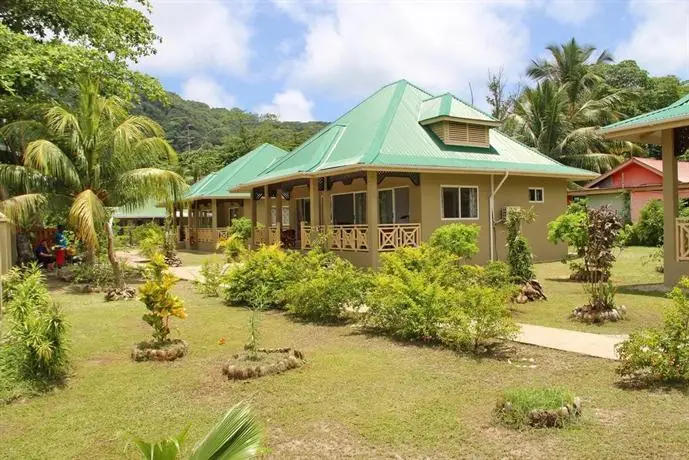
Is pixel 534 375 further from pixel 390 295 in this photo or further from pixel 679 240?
pixel 679 240

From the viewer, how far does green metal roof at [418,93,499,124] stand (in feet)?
57.5

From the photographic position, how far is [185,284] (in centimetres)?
1569

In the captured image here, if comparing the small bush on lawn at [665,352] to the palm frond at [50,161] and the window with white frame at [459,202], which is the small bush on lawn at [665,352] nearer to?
the window with white frame at [459,202]

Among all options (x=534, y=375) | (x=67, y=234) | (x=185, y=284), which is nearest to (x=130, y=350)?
(x=534, y=375)

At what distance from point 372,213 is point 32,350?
1036cm

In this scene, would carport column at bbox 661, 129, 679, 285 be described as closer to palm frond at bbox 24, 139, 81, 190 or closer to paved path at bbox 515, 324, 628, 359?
paved path at bbox 515, 324, 628, 359

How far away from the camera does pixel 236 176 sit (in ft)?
96.4

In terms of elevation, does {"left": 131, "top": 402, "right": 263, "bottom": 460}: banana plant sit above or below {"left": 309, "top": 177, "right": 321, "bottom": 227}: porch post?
below

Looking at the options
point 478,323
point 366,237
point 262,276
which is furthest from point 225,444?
point 366,237

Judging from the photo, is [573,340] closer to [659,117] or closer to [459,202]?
[659,117]

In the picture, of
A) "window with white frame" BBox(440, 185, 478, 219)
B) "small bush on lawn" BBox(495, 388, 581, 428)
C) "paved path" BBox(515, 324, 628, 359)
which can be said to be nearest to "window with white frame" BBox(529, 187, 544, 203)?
"window with white frame" BBox(440, 185, 478, 219)

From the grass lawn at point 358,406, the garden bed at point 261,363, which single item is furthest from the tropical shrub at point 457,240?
the garden bed at point 261,363

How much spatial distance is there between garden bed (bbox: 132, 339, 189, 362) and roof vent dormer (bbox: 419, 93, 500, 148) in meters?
12.1

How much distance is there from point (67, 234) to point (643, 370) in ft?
67.5
